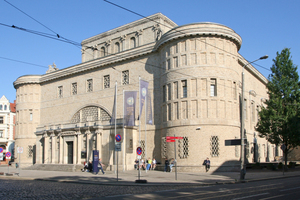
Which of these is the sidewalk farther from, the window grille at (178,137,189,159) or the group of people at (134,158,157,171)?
the window grille at (178,137,189,159)

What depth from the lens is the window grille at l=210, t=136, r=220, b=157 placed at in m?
31.4

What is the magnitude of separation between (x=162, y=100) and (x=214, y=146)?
7.91 meters

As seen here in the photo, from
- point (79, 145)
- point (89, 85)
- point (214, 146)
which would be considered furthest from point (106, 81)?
point (214, 146)

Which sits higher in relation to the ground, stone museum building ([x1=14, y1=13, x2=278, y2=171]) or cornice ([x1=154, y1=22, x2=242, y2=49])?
cornice ([x1=154, y1=22, x2=242, y2=49])

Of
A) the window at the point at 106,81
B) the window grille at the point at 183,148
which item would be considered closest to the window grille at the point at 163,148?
the window grille at the point at 183,148

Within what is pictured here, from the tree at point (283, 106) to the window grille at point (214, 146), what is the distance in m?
7.34

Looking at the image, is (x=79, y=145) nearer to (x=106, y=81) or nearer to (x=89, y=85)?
(x=106, y=81)

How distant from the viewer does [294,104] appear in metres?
34.5

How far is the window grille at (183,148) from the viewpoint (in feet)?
105

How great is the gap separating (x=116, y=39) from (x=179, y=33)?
1831 centimetres

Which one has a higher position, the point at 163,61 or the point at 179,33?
the point at 179,33

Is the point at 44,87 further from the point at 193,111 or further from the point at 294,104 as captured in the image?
the point at 294,104

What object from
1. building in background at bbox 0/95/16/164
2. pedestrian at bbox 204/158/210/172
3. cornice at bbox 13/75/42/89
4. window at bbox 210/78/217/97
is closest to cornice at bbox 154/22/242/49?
window at bbox 210/78/217/97

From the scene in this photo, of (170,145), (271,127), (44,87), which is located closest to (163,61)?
(170,145)
